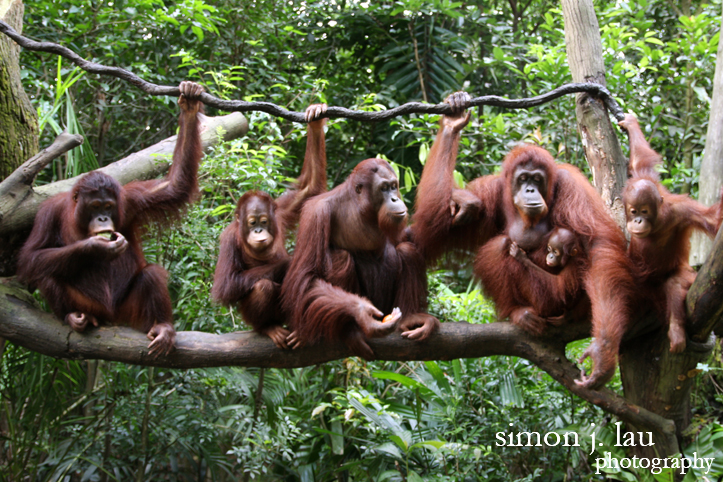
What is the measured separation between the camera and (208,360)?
3.20 metres

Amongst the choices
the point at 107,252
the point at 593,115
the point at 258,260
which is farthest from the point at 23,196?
the point at 593,115

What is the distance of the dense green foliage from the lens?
4.12 metres

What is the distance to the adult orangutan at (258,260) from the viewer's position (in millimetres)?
3223

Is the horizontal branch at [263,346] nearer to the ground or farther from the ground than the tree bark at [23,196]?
nearer to the ground

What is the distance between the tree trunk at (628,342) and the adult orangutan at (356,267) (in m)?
1.17

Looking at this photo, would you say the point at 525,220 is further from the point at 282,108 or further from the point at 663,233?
the point at 282,108

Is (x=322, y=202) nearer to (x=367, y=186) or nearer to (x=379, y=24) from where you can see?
(x=367, y=186)

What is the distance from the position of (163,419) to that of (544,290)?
9.65 feet

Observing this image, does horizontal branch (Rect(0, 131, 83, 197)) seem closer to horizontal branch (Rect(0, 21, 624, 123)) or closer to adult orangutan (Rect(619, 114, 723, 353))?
horizontal branch (Rect(0, 21, 624, 123))

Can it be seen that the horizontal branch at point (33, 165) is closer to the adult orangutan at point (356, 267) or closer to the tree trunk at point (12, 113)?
the tree trunk at point (12, 113)

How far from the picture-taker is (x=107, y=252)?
312 cm

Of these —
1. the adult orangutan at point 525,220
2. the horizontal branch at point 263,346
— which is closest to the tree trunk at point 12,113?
the horizontal branch at point 263,346

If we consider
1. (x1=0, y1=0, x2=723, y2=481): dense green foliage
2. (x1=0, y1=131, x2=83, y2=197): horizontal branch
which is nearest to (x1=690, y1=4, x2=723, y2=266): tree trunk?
(x1=0, y1=0, x2=723, y2=481): dense green foliage

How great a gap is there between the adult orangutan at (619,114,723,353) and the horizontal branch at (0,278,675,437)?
1.37 ft
